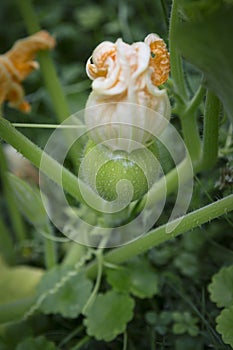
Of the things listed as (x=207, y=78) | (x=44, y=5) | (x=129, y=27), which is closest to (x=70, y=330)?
(x=207, y=78)

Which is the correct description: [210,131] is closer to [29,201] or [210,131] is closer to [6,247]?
[29,201]

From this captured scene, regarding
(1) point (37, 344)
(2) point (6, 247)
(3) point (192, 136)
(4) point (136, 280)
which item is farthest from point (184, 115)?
(2) point (6, 247)

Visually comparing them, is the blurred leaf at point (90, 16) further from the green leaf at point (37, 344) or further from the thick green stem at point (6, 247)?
the green leaf at point (37, 344)

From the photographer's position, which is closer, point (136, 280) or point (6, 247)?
point (136, 280)

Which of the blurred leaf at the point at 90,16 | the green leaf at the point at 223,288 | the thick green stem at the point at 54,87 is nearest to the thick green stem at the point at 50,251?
the thick green stem at the point at 54,87

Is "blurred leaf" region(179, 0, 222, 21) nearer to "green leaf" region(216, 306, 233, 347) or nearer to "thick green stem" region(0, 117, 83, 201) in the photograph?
"thick green stem" region(0, 117, 83, 201)
